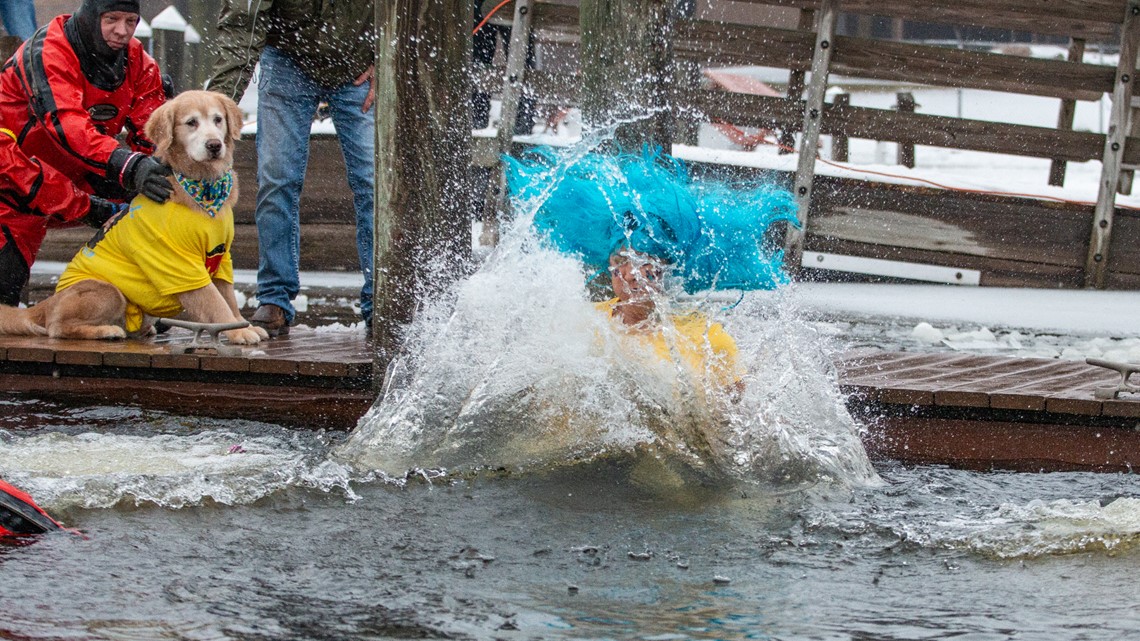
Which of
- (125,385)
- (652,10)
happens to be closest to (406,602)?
(125,385)

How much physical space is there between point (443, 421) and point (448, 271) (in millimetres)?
873

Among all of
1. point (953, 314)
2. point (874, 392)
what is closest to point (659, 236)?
point (874, 392)

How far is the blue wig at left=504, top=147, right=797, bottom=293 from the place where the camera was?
4.64 meters

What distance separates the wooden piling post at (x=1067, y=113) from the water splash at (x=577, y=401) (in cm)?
623

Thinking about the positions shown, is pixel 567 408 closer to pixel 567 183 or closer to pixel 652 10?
pixel 567 183

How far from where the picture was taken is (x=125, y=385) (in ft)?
20.5

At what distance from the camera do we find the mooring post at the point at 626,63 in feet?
20.4

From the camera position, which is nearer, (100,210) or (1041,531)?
(1041,531)

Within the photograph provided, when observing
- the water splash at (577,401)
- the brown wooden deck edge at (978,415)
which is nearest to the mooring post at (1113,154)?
the brown wooden deck edge at (978,415)

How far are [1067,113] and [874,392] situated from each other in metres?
6.42

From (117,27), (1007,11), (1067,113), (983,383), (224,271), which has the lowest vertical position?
(983,383)

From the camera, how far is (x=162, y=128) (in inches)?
253

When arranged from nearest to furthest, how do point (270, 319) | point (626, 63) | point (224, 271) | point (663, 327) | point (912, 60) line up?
point (663, 327)
point (626, 63)
point (224, 271)
point (270, 319)
point (912, 60)

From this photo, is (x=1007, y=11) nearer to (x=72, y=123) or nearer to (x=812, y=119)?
(x=812, y=119)
